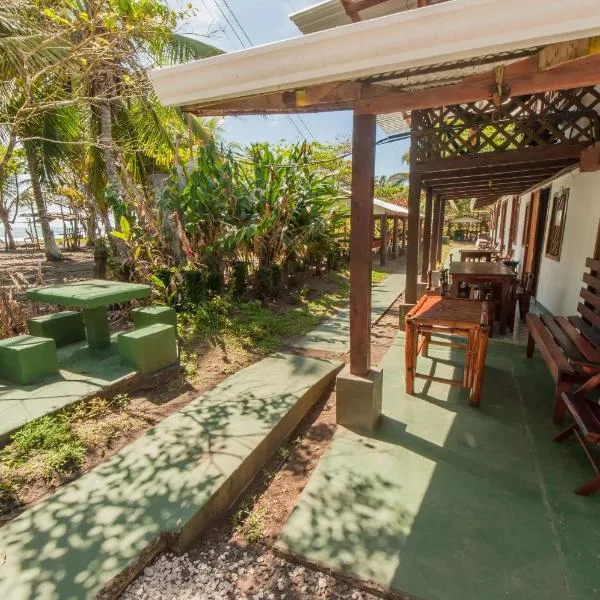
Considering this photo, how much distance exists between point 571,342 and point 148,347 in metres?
4.38

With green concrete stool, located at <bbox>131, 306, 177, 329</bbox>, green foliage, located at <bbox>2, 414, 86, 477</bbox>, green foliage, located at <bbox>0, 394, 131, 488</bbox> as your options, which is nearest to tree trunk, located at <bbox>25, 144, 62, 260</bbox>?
green concrete stool, located at <bbox>131, 306, 177, 329</bbox>

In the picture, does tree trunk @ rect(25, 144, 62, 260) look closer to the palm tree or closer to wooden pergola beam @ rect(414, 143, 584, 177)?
the palm tree

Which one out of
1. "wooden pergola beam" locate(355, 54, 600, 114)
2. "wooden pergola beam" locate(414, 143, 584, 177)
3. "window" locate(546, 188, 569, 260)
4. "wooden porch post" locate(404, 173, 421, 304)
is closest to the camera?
"wooden pergola beam" locate(355, 54, 600, 114)

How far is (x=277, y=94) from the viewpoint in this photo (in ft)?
9.07

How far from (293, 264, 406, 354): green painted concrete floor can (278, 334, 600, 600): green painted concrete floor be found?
2.04 m

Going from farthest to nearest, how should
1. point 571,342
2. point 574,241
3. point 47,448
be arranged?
point 574,241 < point 571,342 < point 47,448

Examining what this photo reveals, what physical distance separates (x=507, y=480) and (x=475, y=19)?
282 centimetres

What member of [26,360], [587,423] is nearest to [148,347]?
[26,360]

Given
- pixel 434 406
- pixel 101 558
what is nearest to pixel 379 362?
pixel 434 406

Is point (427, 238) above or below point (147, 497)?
above

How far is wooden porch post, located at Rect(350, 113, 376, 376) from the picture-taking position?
9.36ft

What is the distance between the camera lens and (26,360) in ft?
11.8

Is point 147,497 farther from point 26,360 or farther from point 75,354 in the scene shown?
point 75,354

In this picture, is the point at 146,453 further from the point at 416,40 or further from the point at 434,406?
the point at 416,40
